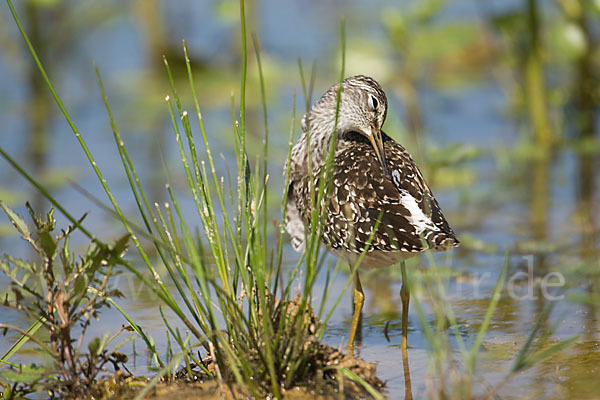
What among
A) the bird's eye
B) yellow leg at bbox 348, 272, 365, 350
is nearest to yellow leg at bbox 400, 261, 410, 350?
yellow leg at bbox 348, 272, 365, 350

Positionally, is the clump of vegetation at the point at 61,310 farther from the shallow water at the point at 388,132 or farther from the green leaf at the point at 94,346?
the shallow water at the point at 388,132

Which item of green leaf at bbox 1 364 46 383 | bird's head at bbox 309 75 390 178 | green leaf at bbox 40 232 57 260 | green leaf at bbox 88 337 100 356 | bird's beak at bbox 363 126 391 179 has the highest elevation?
bird's head at bbox 309 75 390 178

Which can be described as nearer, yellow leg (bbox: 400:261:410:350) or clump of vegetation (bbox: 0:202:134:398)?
clump of vegetation (bbox: 0:202:134:398)

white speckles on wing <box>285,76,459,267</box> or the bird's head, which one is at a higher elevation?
the bird's head

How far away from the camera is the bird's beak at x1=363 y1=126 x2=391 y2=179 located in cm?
462

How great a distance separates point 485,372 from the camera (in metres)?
3.91

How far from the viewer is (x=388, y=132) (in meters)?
6.88

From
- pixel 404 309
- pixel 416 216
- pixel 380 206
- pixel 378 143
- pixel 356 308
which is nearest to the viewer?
pixel 416 216

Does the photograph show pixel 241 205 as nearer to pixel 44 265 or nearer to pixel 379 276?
pixel 44 265

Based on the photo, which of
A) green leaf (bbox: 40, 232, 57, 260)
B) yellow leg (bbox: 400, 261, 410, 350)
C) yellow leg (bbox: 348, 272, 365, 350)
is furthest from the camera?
yellow leg (bbox: 348, 272, 365, 350)

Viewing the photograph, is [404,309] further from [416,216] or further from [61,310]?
[61,310]

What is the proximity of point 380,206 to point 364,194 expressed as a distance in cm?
13

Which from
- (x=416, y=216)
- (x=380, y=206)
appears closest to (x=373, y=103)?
(x=380, y=206)

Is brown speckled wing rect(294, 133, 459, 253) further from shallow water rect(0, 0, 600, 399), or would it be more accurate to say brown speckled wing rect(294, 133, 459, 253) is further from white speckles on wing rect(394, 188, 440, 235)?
shallow water rect(0, 0, 600, 399)
